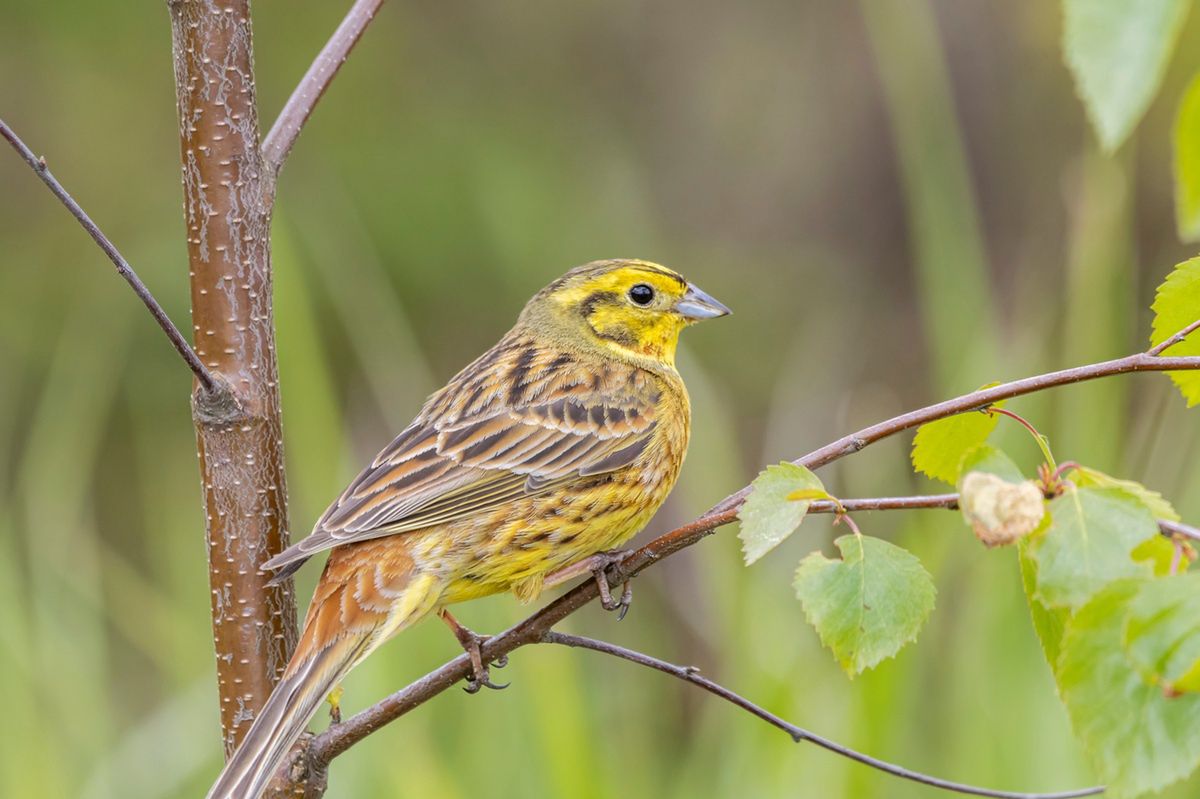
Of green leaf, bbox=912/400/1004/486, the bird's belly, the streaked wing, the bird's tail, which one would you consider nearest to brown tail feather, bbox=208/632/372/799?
the bird's tail

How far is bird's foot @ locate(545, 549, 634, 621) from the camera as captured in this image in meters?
2.59

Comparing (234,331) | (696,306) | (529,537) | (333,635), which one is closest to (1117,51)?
(234,331)

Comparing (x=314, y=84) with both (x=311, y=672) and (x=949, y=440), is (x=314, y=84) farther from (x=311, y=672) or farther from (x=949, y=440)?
(x=949, y=440)

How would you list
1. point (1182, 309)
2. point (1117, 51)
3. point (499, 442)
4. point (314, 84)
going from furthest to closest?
point (499, 442)
point (314, 84)
point (1182, 309)
point (1117, 51)

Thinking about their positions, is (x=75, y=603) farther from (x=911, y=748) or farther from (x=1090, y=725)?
(x=1090, y=725)

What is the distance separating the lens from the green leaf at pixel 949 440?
2.04 meters

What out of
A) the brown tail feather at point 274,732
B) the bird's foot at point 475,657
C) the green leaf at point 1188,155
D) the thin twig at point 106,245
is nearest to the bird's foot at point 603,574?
the bird's foot at point 475,657

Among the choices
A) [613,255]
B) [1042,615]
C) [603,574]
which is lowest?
[1042,615]

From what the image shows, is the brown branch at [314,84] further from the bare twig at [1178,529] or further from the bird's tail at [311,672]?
the bare twig at [1178,529]

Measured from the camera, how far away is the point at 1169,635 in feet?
4.56

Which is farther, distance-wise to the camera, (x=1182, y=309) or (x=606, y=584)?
(x=606, y=584)

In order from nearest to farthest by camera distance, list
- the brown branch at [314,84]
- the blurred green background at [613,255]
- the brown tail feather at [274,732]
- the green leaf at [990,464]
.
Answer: the green leaf at [990,464] → the brown tail feather at [274,732] → the brown branch at [314,84] → the blurred green background at [613,255]

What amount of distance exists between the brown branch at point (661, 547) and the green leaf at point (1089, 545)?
230mm

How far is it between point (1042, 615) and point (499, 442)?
1808 millimetres
